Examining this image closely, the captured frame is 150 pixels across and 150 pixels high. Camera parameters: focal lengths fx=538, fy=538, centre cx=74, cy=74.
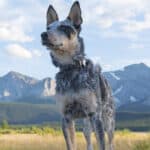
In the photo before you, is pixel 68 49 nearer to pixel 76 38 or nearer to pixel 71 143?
pixel 76 38

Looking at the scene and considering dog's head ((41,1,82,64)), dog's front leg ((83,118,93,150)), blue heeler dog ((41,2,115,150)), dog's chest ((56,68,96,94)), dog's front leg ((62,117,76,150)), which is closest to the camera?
dog's head ((41,1,82,64))

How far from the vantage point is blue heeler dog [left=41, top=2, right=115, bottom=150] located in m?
8.52

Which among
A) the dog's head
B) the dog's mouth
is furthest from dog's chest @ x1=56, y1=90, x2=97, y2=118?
the dog's mouth

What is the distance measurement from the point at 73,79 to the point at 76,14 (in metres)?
1.08

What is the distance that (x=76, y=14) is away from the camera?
8812 millimetres

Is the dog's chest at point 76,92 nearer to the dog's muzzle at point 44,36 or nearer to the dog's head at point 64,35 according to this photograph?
the dog's head at point 64,35

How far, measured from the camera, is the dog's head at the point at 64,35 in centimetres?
815

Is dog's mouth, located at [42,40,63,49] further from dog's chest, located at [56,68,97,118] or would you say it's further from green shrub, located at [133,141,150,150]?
green shrub, located at [133,141,150,150]

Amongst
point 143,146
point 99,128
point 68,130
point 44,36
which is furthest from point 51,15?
point 143,146

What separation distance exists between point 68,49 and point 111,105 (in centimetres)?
254

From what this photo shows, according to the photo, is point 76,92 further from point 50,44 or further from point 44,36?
point 44,36

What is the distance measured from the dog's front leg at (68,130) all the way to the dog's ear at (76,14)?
1574 mm

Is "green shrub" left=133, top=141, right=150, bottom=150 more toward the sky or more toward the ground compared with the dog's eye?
Result: more toward the ground

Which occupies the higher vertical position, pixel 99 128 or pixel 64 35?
pixel 64 35
